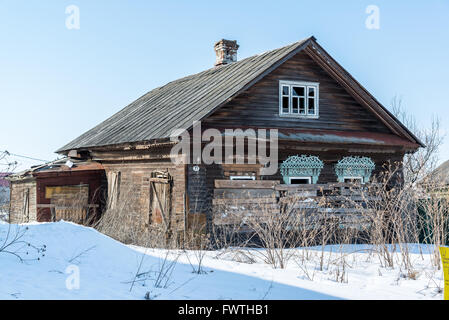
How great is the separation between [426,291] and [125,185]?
414 inches

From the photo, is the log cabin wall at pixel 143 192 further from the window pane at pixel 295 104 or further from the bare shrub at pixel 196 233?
the window pane at pixel 295 104

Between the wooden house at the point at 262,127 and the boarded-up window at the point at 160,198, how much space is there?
0.03 meters

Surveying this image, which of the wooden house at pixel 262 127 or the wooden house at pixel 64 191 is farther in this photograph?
the wooden house at pixel 64 191

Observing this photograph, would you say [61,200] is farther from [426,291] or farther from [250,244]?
[426,291]

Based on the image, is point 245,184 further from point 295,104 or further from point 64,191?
point 64,191

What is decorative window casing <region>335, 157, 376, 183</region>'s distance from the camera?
15406 millimetres

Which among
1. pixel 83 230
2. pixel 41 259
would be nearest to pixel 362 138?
pixel 83 230

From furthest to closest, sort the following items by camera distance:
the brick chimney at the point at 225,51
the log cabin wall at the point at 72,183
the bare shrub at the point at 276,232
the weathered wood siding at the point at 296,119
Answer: the brick chimney at the point at 225,51 → the log cabin wall at the point at 72,183 → the weathered wood siding at the point at 296,119 → the bare shrub at the point at 276,232

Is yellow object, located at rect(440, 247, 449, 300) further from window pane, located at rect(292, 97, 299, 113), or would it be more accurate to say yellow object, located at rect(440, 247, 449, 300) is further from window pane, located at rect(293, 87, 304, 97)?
window pane, located at rect(293, 87, 304, 97)

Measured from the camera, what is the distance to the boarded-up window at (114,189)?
1625 centimetres

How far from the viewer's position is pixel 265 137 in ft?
44.7

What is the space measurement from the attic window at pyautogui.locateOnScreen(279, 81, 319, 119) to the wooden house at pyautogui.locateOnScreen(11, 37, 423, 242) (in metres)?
0.03

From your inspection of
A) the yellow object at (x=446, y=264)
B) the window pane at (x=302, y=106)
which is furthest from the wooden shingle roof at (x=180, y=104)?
the yellow object at (x=446, y=264)

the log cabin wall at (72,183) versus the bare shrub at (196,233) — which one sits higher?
the log cabin wall at (72,183)
